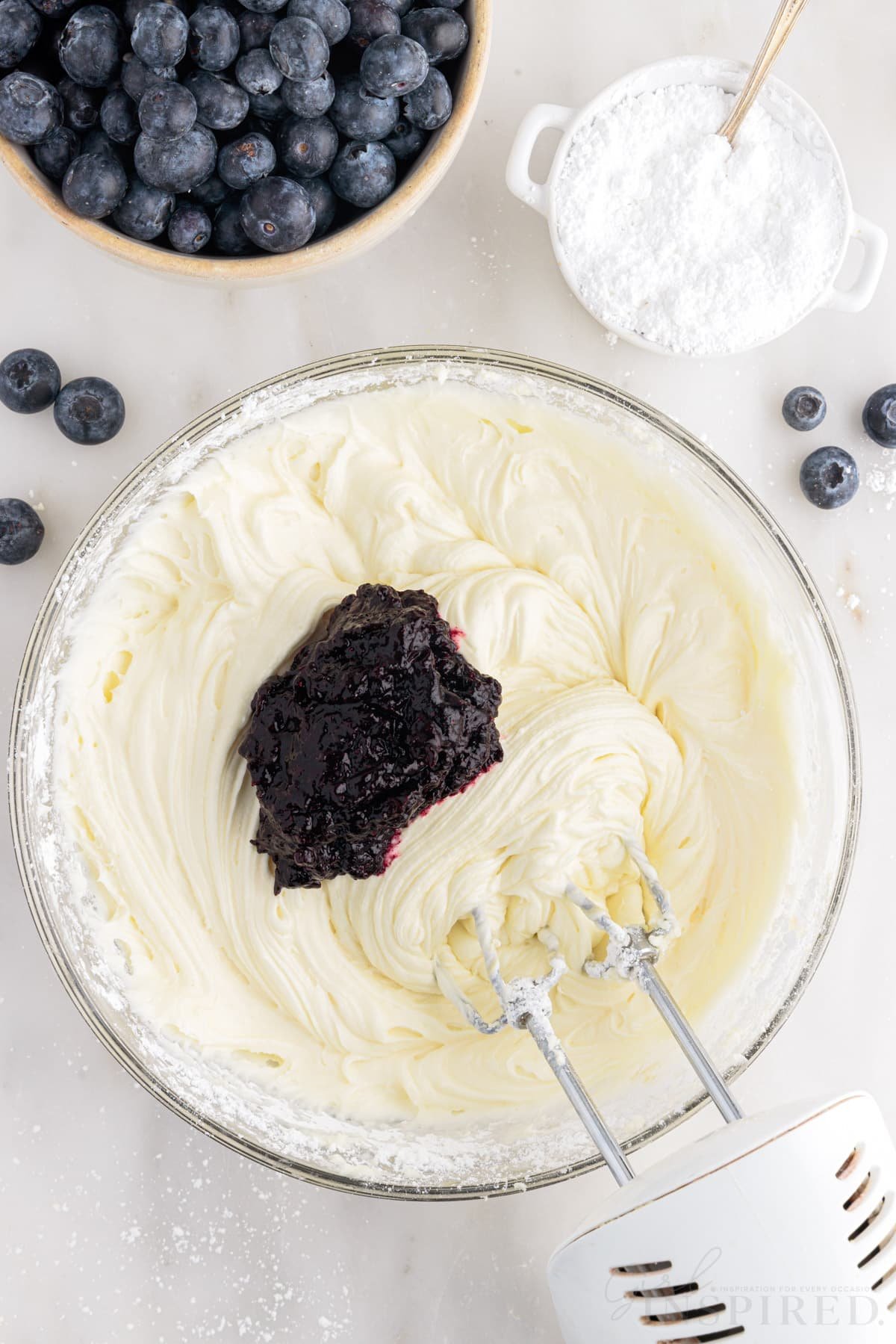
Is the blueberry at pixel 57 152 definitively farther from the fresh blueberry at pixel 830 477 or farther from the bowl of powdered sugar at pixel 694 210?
the fresh blueberry at pixel 830 477

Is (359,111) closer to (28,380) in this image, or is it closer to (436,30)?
(436,30)

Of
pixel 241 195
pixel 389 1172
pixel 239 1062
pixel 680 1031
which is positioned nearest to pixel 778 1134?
pixel 680 1031

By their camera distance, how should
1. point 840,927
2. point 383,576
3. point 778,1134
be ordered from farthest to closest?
point 840,927 → point 383,576 → point 778,1134

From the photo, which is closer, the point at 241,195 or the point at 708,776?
the point at 241,195

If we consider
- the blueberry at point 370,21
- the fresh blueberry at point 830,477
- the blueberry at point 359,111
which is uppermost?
the blueberry at point 370,21

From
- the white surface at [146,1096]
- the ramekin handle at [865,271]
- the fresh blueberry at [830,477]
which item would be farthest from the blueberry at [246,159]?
the fresh blueberry at [830,477]

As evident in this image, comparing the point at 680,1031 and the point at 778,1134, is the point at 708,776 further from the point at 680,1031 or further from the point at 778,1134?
the point at 778,1134
